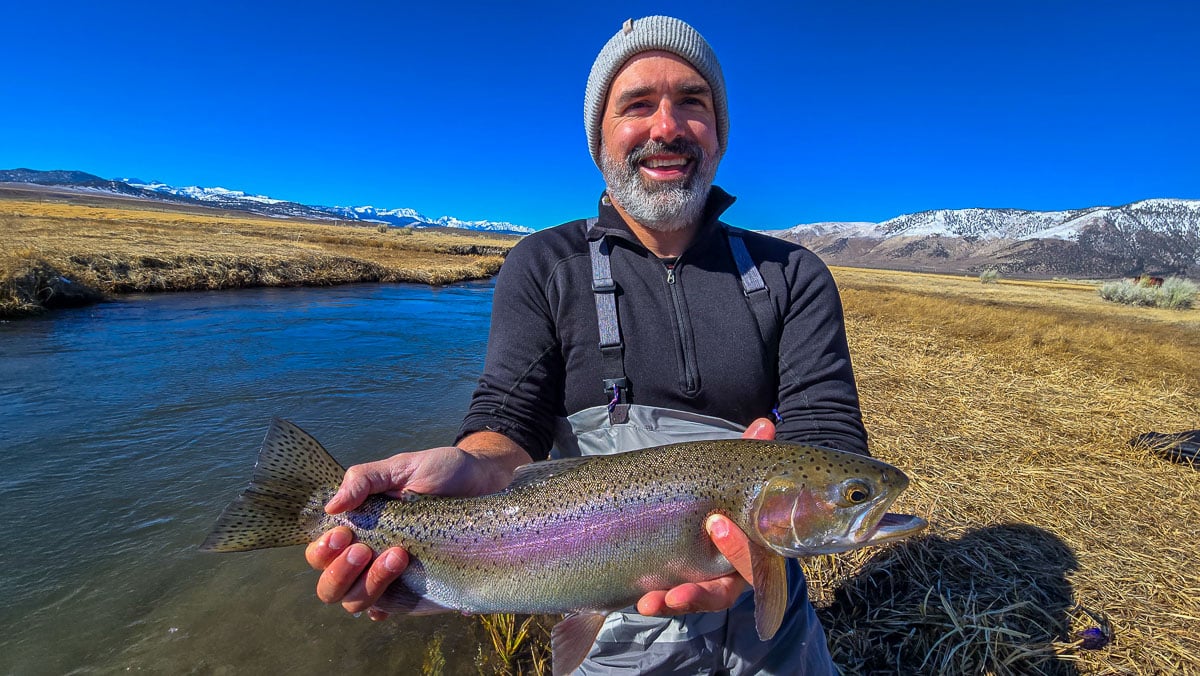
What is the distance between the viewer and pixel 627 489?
2244 mm

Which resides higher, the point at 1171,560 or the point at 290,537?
the point at 290,537

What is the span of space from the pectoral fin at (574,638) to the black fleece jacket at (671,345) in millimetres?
816

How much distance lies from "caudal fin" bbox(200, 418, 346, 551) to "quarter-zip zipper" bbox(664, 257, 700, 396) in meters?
1.70

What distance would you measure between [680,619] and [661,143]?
2394mm

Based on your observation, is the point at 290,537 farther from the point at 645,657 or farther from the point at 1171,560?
the point at 1171,560

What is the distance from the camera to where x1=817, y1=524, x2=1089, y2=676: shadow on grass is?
2.84 meters

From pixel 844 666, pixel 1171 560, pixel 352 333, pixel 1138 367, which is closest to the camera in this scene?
pixel 844 666

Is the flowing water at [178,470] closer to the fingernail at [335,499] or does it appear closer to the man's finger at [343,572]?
the man's finger at [343,572]

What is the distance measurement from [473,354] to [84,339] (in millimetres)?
9437

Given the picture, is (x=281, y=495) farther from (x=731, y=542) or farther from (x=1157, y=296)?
(x=1157, y=296)

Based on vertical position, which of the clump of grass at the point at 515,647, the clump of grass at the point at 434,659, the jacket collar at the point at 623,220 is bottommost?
the clump of grass at the point at 434,659

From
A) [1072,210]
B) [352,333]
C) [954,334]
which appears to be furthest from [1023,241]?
[352,333]

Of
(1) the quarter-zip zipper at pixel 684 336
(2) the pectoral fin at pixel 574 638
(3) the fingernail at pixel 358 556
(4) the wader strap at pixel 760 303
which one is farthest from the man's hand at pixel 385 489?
(4) the wader strap at pixel 760 303

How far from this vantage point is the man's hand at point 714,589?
2076 mm
